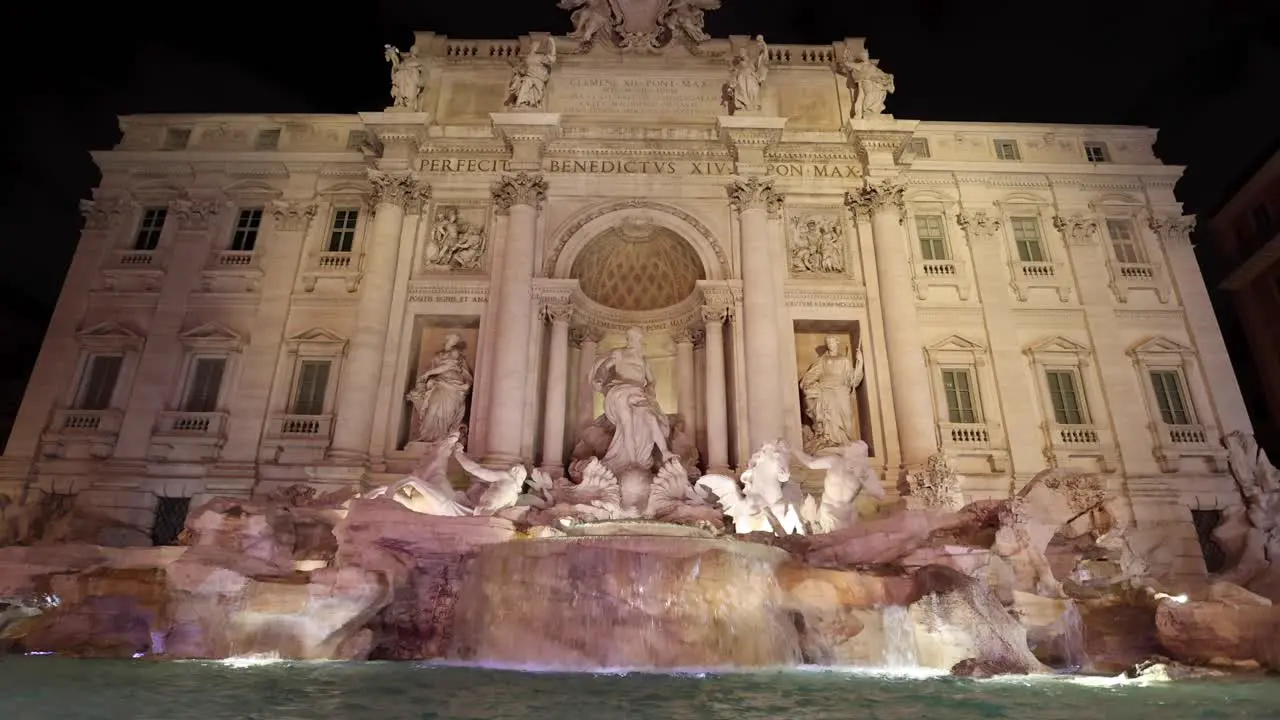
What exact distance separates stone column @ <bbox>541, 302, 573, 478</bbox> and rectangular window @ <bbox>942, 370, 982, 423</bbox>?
1052cm

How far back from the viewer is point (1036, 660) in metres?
9.39

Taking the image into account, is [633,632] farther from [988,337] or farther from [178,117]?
[178,117]

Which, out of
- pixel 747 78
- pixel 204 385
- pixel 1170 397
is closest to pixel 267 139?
pixel 204 385

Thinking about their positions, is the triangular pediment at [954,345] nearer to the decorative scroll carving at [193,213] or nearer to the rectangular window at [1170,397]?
the rectangular window at [1170,397]

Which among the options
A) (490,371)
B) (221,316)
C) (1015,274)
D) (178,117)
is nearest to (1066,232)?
(1015,274)

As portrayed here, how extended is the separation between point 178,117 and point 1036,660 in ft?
88.2

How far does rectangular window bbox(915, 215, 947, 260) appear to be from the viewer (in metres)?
20.6

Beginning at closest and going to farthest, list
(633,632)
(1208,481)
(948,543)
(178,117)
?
1. (633,632)
2. (948,543)
3. (1208,481)
4. (178,117)

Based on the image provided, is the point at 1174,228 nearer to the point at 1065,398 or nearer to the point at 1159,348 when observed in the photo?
the point at 1159,348

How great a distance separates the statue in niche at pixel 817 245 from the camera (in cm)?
1970

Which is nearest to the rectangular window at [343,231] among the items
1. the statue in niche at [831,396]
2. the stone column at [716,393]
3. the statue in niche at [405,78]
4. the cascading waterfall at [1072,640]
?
the statue in niche at [405,78]

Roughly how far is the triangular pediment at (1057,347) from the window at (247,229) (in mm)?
23266

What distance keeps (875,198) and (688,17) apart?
27.2 feet

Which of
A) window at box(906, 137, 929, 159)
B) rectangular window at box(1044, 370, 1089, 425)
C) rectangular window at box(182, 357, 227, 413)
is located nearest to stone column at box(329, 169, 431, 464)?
rectangular window at box(182, 357, 227, 413)
